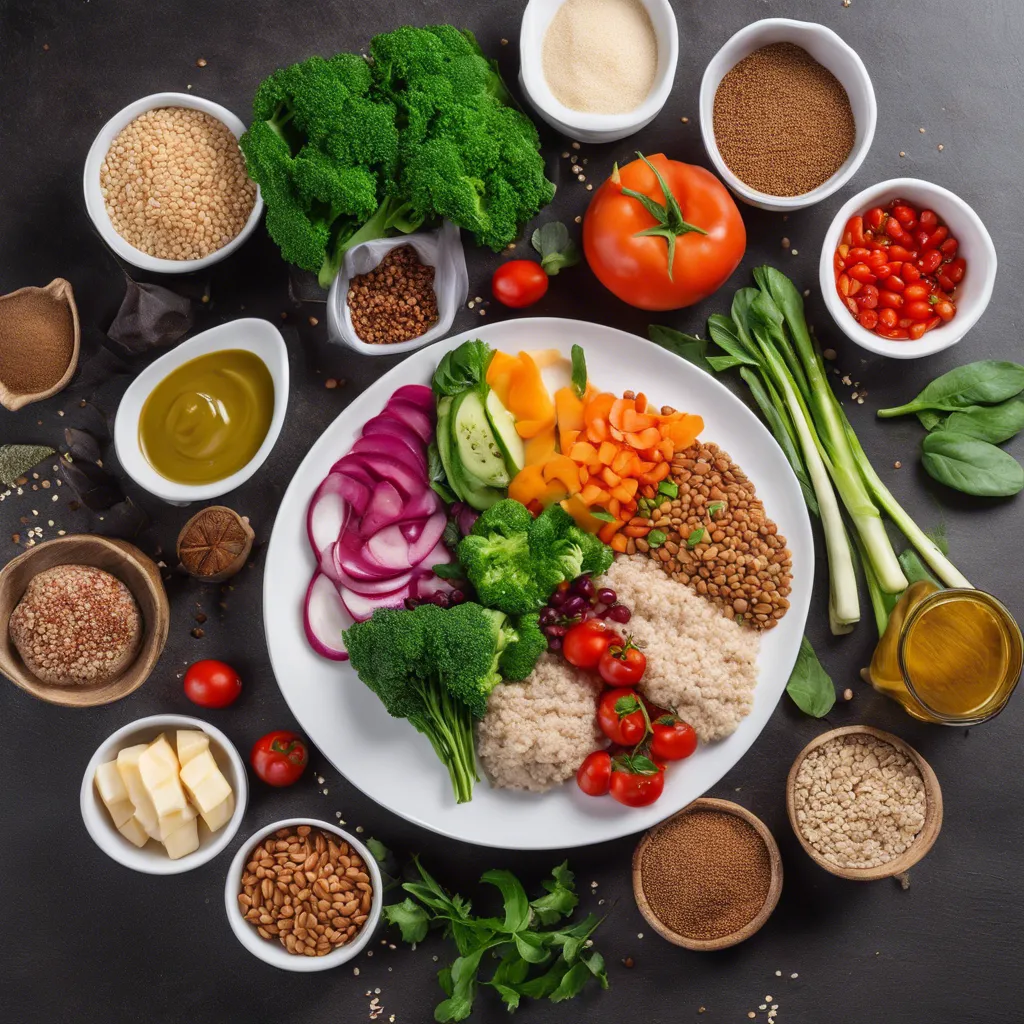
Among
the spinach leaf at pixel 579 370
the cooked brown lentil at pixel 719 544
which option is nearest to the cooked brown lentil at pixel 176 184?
the spinach leaf at pixel 579 370

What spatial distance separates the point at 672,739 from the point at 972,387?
1.49 meters

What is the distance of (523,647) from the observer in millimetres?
2330

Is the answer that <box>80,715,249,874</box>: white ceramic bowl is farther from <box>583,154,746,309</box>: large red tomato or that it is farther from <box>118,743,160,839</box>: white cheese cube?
<box>583,154,746,309</box>: large red tomato

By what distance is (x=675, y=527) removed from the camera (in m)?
2.45

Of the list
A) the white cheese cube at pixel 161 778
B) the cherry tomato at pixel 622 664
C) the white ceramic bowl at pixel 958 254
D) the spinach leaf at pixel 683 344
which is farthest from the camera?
the spinach leaf at pixel 683 344

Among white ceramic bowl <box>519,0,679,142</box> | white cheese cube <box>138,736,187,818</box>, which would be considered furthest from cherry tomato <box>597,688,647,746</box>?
white ceramic bowl <box>519,0,679,142</box>

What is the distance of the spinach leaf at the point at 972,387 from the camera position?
8.68 feet

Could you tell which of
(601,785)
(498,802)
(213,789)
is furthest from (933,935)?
(213,789)

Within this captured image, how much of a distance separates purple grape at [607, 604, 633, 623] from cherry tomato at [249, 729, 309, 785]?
1.05 meters

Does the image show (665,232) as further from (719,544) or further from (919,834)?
(919,834)

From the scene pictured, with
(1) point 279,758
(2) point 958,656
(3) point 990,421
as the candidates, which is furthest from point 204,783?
(3) point 990,421

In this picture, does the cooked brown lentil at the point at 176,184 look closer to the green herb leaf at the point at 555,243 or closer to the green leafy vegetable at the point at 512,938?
the green herb leaf at the point at 555,243

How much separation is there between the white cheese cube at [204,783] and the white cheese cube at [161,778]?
0.03 meters

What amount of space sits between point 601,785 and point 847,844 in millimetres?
803
